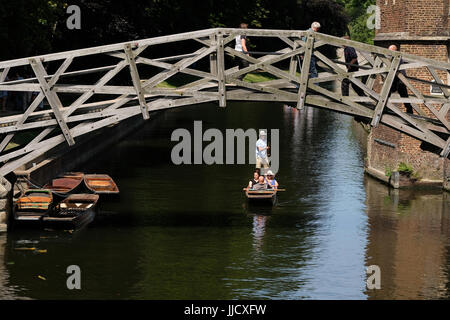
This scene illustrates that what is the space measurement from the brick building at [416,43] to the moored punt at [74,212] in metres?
11.4

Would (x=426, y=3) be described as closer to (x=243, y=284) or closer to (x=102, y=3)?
(x=243, y=284)

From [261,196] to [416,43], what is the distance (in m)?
7.86

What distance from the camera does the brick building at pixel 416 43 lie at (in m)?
33.3

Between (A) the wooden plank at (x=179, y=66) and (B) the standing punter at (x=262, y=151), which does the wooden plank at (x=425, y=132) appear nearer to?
(A) the wooden plank at (x=179, y=66)

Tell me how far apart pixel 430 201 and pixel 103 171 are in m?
12.7

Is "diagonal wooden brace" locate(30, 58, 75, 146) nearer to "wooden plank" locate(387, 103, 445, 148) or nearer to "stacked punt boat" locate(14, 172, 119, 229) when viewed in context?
"stacked punt boat" locate(14, 172, 119, 229)

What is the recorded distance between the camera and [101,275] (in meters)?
22.3

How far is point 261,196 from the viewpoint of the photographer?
30562 mm

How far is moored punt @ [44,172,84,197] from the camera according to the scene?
30484 millimetres

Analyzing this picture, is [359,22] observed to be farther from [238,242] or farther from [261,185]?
[238,242]

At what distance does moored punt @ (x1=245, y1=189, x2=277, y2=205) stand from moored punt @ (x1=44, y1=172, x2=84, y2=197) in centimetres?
538

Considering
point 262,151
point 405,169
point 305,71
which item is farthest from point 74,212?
point 405,169

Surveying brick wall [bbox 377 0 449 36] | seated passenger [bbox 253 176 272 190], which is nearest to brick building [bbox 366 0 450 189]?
brick wall [bbox 377 0 449 36]
